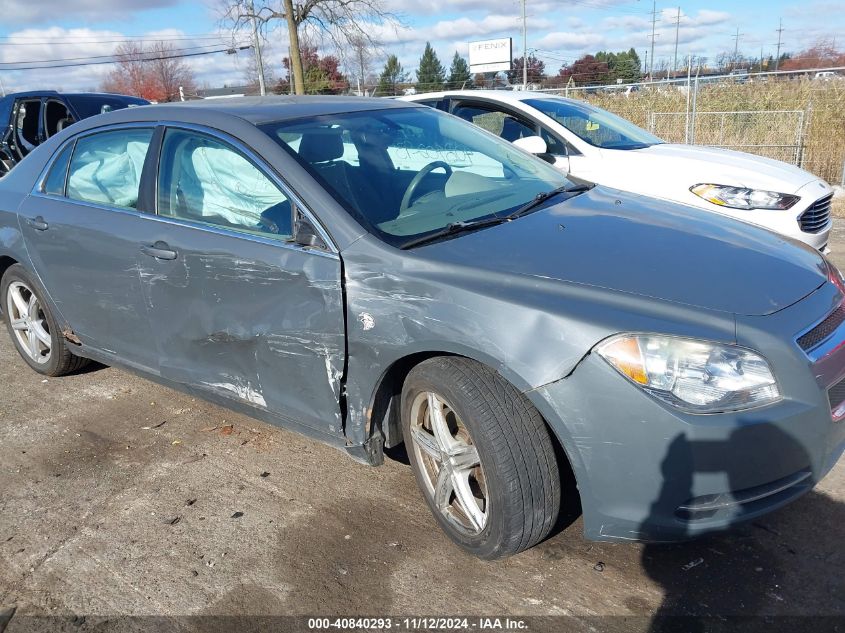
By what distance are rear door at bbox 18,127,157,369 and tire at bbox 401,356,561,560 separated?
1.70 meters

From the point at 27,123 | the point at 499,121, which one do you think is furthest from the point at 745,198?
the point at 27,123

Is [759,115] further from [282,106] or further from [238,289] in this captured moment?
[238,289]

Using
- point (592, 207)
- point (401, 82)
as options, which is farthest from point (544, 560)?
point (401, 82)

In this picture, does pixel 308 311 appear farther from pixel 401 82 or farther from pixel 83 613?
pixel 401 82

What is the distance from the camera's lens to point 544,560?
2711 mm

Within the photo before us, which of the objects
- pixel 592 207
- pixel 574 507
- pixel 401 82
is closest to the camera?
pixel 574 507

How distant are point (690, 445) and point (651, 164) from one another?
14.1 ft

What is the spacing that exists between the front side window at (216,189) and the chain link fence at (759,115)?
10.7 metres

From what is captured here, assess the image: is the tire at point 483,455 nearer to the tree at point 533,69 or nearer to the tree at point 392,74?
the tree at point 392,74

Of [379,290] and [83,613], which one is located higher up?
[379,290]

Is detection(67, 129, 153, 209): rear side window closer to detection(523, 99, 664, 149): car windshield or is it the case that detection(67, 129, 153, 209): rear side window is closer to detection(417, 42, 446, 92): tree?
detection(523, 99, 664, 149): car windshield

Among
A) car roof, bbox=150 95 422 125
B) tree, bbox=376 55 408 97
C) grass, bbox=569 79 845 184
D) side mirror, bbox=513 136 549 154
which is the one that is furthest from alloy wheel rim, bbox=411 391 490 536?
tree, bbox=376 55 408 97

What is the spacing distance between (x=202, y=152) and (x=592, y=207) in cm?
185

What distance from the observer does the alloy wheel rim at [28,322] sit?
4.62 meters
